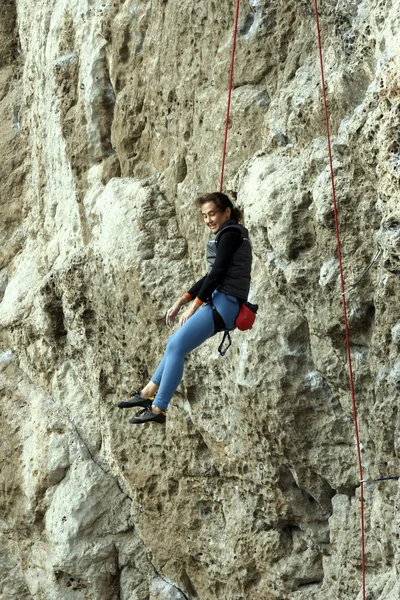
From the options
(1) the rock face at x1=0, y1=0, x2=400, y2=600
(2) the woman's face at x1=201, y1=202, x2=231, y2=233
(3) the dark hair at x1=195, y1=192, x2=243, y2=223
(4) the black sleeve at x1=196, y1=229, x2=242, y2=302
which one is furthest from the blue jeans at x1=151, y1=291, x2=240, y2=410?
(1) the rock face at x1=0, y1=0, x2=400, y2=600

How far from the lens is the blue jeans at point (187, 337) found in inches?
269

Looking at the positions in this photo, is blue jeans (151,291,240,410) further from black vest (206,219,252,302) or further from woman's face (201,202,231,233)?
woman's face (201,202,231,233)

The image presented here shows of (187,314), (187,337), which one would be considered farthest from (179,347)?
(187,314)

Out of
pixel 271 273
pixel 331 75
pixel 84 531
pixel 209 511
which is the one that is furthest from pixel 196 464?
pixel 331 75

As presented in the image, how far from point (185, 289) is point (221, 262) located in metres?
2.10

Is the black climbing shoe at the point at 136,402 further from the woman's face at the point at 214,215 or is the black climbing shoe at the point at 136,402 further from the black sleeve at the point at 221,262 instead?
the woman's face at the point at 214,215

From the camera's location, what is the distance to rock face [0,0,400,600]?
7.09m

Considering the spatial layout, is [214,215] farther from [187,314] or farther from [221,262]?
[187,314]

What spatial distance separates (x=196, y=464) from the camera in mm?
9188

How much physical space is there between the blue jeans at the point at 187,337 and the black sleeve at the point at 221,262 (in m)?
0.14

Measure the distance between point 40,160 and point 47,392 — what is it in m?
2.60

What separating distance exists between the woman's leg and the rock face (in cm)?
92

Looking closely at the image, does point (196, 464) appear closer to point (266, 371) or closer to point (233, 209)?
point (266, 371)

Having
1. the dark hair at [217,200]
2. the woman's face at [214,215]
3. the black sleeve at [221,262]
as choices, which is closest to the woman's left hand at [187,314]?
the black sleeve at [221,262]
